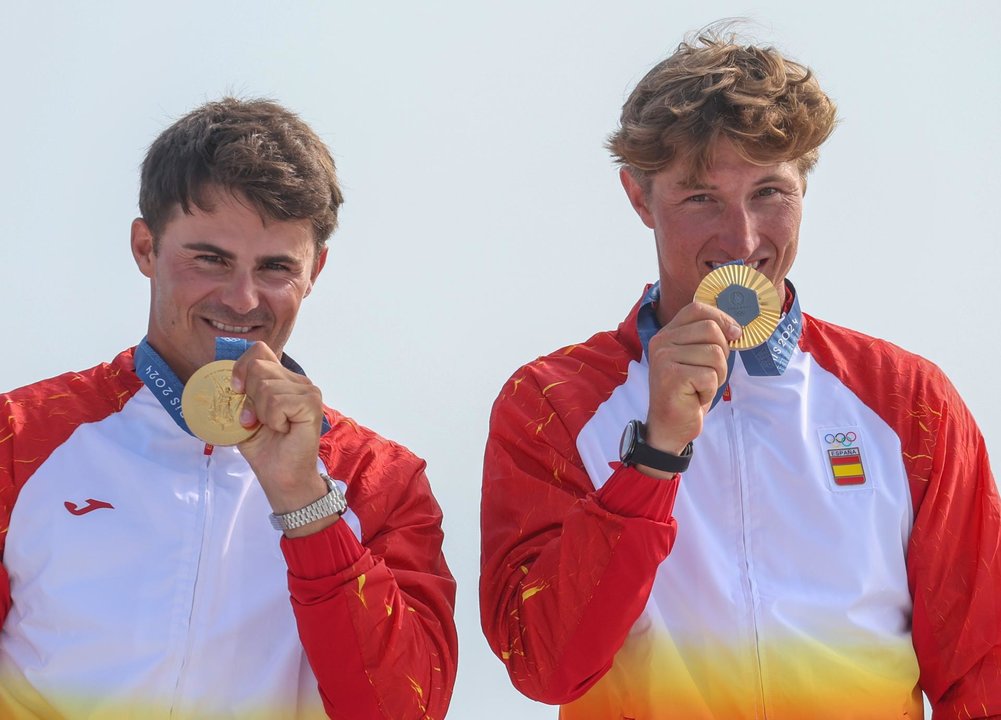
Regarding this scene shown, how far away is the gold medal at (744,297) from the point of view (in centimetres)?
406

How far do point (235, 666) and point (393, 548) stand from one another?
59 centimetres

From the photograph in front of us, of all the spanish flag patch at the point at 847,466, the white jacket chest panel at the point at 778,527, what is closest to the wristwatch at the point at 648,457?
the white jacket chest panel at the point at 778,527

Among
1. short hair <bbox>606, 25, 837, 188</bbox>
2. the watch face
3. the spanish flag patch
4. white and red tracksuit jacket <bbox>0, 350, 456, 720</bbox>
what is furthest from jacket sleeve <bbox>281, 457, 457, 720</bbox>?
short hair <bbox>606, 25, 837, 188</bbox>

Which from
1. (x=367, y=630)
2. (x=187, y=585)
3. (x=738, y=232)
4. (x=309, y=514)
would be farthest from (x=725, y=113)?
(x=187, y=585)

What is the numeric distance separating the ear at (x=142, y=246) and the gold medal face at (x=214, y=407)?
2.33 feet

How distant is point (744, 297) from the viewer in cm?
407

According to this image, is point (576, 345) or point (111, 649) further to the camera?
point (576, 345)

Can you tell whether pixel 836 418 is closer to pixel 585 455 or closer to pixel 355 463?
pixel 585 455

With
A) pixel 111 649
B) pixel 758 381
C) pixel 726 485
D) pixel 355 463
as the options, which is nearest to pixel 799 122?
pixel 758 381

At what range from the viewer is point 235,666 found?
13.5 ft

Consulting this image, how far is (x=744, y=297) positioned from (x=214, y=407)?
Result: 1601 mm

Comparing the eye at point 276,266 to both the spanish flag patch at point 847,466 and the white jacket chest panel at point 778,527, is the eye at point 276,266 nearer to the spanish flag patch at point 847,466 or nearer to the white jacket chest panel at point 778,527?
the white jacket chest panel at point 778,527

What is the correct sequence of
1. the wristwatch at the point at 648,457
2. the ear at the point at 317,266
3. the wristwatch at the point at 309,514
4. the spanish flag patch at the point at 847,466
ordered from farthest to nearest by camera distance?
the ear at the point at 317,266
the spanish flag patch at the point at 847,466
the wristwatch at the point at 309,514
the wristwatch at the point at 648,457

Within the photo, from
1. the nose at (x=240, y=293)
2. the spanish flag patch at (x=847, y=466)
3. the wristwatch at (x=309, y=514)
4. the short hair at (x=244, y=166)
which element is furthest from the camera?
the short hair at (x=244, y=166)
